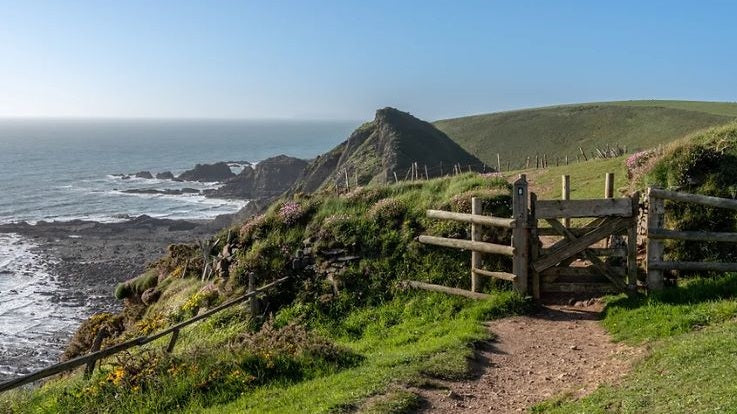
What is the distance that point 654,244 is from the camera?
14.6 meters

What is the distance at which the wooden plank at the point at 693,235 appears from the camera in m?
14.0

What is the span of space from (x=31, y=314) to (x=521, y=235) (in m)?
38.2

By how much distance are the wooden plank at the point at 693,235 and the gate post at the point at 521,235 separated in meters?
2.78

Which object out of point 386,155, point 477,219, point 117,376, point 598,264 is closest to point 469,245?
point 477,219

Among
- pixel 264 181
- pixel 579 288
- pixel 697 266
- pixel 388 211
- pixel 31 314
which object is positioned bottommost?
pixel 31 314

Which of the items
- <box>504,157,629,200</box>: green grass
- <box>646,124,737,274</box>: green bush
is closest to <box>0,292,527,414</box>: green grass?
<box>646,124,737,274</box>: green bush

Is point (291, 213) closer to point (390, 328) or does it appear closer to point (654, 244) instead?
point (390, 328)

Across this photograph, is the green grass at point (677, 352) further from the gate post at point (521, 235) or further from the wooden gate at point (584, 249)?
the gate post at point (521, 235)

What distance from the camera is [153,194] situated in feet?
323

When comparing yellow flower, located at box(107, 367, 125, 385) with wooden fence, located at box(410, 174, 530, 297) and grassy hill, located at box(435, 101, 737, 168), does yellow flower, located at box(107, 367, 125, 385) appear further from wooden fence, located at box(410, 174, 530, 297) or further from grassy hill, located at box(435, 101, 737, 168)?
grassy hill, located at box(435, 101, 737, 168)

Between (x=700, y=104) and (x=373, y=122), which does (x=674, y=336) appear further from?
(x=700, y=104)

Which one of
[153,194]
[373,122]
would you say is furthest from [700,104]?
[153,194]

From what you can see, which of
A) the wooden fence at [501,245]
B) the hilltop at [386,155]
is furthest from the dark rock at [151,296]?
the hilltop at [386,155]

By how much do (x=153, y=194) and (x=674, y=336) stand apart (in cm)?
9551
